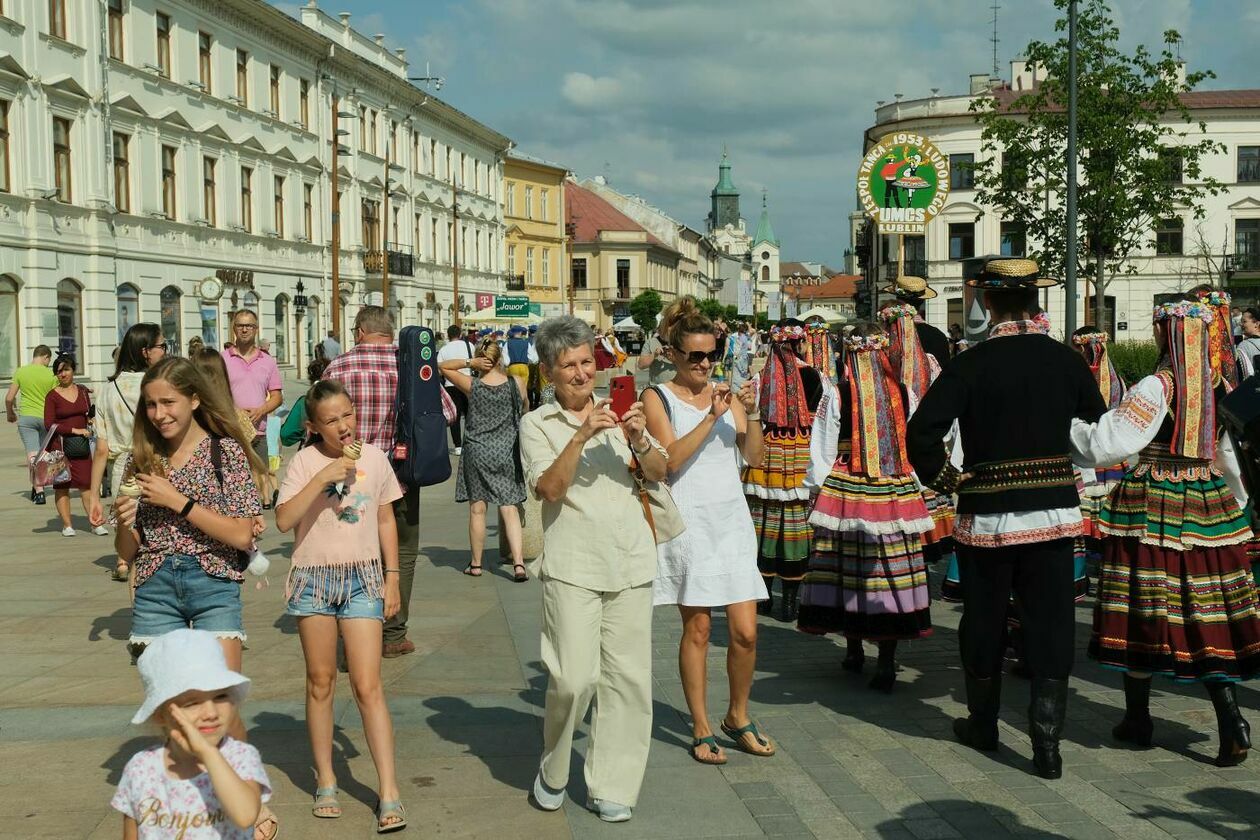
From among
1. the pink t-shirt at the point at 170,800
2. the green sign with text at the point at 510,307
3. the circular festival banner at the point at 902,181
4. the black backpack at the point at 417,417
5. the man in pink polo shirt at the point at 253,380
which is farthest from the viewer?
the green sign with text at the point at 510,307

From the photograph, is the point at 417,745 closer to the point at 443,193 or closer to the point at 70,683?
the point at 70,683

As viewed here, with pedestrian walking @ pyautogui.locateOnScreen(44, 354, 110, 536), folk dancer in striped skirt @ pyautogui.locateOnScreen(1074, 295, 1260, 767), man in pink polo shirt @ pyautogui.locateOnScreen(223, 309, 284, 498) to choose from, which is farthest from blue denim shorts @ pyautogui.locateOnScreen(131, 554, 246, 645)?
pedestrian walking @ pyautogui.locateOnScreen(44, 354, 110, 536)

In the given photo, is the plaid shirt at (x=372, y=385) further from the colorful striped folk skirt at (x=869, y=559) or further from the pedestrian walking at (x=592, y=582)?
the pedestrian walking at (x=592, y=582)

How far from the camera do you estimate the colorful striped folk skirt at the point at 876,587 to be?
6637 mm

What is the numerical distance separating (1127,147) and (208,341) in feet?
79.9

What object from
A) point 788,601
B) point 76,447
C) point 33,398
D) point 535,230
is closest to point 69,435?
point 76,447

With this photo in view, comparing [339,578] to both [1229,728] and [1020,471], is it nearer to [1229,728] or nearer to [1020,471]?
[1020,471]

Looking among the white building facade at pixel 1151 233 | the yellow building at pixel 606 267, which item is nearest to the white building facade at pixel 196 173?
the white building facade at pixel 1151 233

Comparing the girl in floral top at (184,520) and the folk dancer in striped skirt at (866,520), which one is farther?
the folk dancer in striped skirt at (866,520)

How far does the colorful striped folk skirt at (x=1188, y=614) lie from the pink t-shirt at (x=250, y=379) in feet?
22.6

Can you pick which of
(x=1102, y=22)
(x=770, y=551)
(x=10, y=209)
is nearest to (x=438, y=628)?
(x=770, y=551)

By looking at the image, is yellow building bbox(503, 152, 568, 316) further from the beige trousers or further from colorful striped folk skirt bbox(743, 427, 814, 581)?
the beige trousers

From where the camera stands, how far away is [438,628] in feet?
27.2

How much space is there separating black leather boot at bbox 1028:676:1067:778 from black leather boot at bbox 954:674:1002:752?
28 cm
